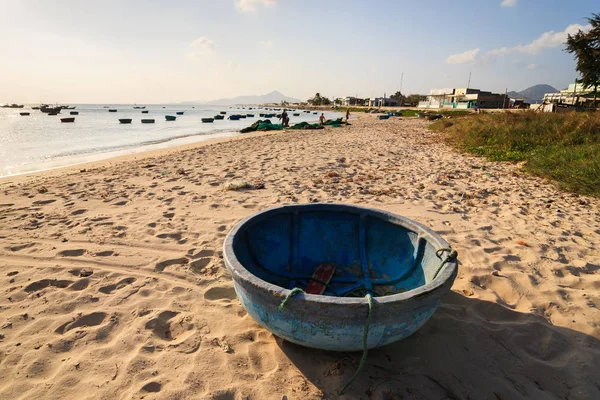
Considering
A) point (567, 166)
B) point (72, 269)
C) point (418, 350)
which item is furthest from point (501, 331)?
point (567, 166)

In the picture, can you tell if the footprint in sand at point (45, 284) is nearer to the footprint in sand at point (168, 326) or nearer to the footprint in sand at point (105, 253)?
the footprint in sand at point (105, 253)

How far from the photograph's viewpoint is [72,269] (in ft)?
12.1

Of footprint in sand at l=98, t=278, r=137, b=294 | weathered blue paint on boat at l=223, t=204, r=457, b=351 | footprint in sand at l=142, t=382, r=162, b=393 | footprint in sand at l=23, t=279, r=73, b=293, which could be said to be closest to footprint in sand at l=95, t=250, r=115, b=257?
footprint in sand at l=23, t=279, r=73, b=293

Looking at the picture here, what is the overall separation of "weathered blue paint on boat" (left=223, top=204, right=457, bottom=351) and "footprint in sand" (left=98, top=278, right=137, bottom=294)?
149 cm

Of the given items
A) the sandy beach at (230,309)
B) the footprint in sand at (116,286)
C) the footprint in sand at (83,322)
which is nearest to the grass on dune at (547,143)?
the sandy beach at (230,309)

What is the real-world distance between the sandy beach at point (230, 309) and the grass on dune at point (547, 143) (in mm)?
1220

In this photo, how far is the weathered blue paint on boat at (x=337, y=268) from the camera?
1930 mm

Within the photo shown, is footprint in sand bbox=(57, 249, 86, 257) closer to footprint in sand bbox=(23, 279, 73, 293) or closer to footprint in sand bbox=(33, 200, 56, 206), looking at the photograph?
footprint in sand bbox=(23, 279, 73, 293)

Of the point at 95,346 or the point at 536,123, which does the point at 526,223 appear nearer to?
the point at 95,346

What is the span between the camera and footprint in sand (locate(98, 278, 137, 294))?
10.9 feet

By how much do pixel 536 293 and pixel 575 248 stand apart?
1599 millimetres

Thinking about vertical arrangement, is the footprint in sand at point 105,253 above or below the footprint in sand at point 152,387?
above

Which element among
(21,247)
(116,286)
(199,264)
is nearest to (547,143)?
(199,264)

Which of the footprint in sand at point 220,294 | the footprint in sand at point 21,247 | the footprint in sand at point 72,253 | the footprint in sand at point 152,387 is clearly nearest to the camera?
the footprint in sand at point 152,387
